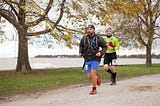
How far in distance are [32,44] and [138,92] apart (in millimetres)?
12034

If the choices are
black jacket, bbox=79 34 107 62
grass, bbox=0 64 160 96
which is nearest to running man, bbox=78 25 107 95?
black jacket, bbox=79 34 107 62

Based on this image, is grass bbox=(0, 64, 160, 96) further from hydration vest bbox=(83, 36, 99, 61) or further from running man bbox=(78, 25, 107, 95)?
hydration vest bbox=(83, 36, 99, 61)

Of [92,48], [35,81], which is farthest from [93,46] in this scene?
[35,81]

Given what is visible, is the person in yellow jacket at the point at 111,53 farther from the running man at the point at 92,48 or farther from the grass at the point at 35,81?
the running man at the point at 92,48

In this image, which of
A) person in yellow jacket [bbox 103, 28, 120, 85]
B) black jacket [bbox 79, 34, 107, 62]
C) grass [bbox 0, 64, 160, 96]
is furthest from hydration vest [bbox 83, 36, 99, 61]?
grass [bbox 0, 64, 160, 96]

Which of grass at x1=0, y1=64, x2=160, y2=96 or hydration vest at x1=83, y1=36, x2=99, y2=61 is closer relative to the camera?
hydration vest at x1=83, y1=36, x2=99, y2=61

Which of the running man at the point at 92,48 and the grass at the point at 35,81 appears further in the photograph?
the grass at the point at 35,81

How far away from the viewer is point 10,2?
788 inches

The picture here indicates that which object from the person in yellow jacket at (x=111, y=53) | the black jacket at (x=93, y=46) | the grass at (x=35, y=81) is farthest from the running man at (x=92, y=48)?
the grass at (x=35, y=81)

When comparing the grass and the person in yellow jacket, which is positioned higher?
the person in yellow jacket

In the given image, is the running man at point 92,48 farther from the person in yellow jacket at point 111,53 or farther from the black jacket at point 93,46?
the person in yellow jacket at point 111,53

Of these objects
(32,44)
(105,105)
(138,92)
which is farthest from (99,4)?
(105,105)

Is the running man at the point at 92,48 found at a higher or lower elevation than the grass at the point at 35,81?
higher

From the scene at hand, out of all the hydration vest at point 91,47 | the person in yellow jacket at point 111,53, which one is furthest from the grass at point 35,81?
the hydration vest at point 91,47
